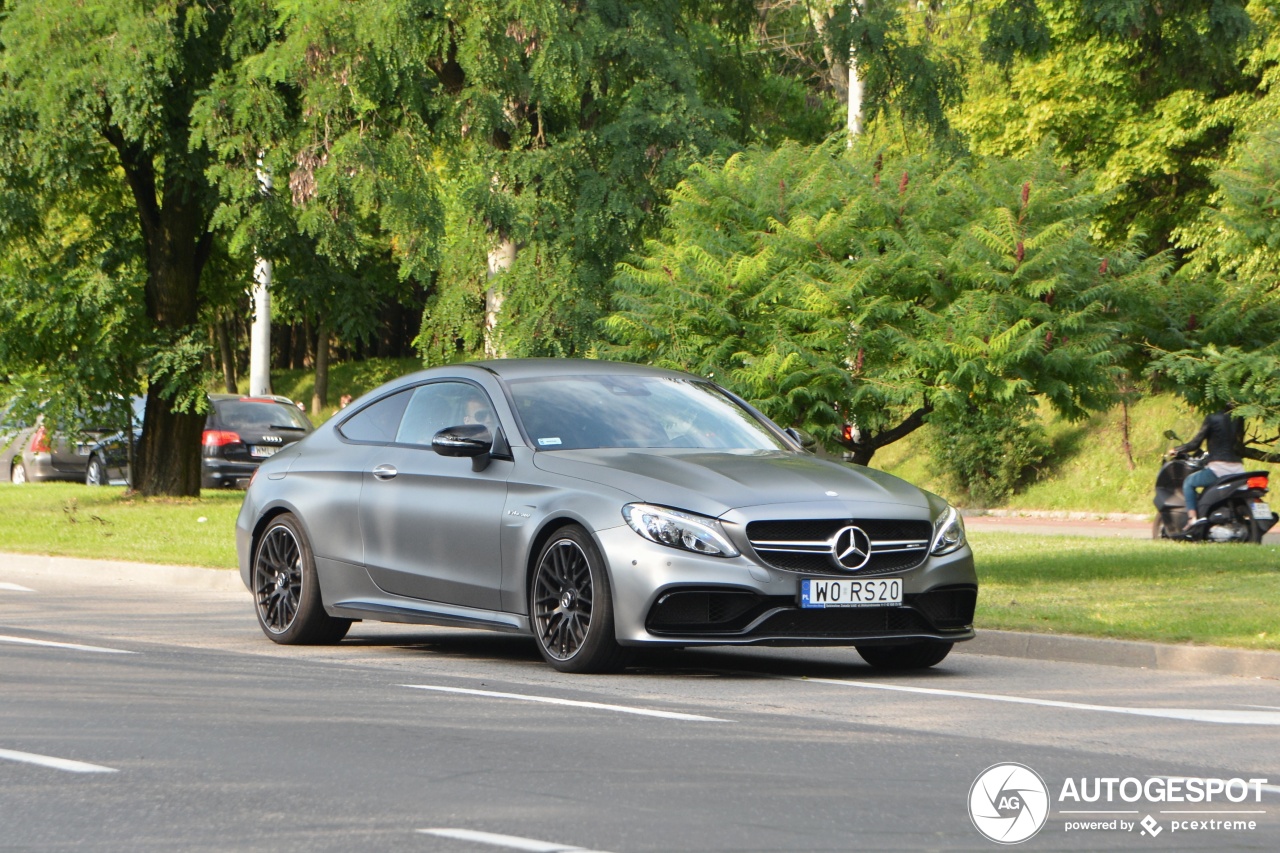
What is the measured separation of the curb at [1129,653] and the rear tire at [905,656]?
1.06m

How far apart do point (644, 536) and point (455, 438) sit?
4.93 ft

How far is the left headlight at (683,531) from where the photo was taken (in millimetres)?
9273

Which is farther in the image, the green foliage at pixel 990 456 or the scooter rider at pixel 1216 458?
the green foliage at pixel 990 456

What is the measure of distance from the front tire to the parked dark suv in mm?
21345

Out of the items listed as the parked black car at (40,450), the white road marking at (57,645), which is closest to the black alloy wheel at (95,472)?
the parked black car at (40,450)

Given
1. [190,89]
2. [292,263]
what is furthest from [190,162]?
[292,263]

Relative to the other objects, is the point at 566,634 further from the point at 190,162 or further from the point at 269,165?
the point at 190,162

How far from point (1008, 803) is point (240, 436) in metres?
28.5

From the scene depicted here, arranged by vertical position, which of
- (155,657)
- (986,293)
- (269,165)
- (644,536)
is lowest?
(155,657)

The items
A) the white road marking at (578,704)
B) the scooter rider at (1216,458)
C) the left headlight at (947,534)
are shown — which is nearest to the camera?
the white road marking at (578,704)

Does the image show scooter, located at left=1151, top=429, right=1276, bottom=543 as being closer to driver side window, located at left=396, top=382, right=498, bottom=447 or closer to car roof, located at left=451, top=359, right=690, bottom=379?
car roof, located at left=451, top=359, right=690, bottom=379

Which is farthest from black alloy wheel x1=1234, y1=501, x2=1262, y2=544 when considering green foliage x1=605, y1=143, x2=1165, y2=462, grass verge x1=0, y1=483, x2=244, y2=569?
grass verge x1=0, y1=483, x2=244, y2=569

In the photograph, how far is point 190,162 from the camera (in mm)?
24516

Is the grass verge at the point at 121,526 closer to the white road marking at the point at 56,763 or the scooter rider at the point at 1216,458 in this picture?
the scooter rider at the point at 1216,458
